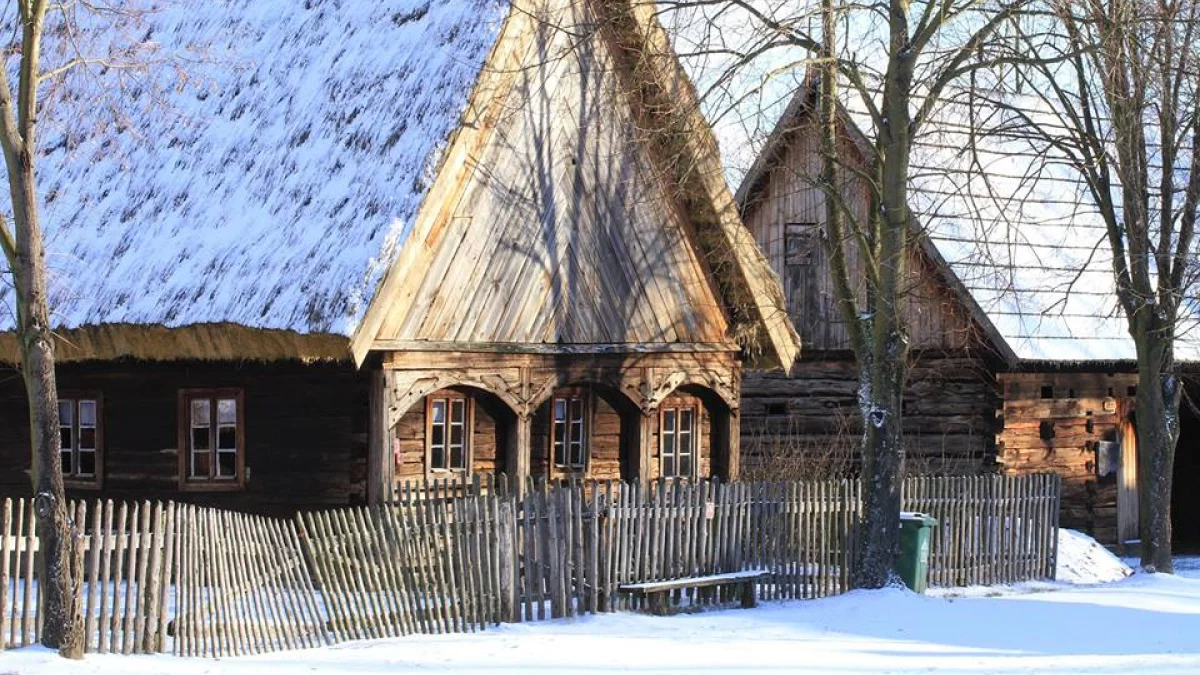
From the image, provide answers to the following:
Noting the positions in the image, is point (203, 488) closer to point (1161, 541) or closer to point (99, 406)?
point (99, 406)

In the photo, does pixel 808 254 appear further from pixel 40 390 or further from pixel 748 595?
pixel 40 390

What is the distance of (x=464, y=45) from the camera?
17.2 m

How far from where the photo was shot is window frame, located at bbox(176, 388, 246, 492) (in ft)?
58.7

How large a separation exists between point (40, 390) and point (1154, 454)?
14673 mm

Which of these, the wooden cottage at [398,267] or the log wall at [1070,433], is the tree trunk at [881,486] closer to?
the wooden cottage at [398,267]

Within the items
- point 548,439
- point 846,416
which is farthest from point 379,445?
point 846,416

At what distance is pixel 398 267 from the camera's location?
15.6 m

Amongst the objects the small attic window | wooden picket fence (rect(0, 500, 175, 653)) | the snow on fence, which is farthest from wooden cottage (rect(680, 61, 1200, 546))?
wooden picket fence (rect(0, 500, 175, 653))

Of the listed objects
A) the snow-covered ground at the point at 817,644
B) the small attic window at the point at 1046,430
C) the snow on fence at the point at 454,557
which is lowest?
the snow-covered ground at the point at 817,644

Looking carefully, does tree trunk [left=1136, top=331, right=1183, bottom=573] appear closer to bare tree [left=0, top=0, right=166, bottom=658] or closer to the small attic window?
the small attic window

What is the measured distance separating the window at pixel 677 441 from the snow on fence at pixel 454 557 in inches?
149

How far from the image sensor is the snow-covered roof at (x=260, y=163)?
16.1m

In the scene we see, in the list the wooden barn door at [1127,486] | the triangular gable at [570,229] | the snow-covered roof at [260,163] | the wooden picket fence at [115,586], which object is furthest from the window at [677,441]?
the wooden picket fence at [115,586]

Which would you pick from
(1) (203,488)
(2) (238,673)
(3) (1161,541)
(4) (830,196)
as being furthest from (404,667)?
(3) (1161,541)
